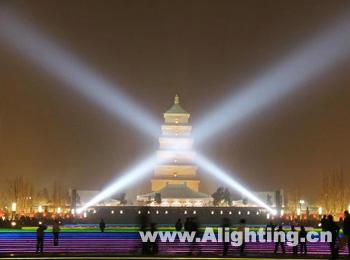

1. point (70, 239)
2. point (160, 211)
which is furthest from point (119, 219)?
point (70, 239)

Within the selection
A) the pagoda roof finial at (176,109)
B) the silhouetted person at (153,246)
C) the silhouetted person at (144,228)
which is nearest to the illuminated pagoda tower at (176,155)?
the pagoda roof finial at (176,109)

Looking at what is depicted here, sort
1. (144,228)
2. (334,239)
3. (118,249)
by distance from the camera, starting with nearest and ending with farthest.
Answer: (334,239), (144,228), (118,249)

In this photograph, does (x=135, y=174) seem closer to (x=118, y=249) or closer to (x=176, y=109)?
(x=176, y=109)

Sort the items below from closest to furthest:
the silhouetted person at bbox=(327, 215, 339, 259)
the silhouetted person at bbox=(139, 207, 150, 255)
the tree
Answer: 1. the silhouetted person at bbox=(327, 215, 339, 259)
2. the silhouetted person at bbox=(139, 207, 150, 255)
3. the tree

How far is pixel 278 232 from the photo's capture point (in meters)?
30.5

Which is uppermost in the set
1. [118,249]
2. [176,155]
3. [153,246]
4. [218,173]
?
[176,155]

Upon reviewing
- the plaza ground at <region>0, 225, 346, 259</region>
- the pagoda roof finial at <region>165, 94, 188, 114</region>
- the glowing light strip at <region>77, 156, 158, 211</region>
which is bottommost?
the plaza ground at <region>0, 225, 346, 259</region>

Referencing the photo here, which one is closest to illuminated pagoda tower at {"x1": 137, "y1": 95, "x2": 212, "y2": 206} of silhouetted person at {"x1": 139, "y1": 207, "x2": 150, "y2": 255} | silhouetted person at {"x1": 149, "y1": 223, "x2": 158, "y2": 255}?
silhouetted person at {"x1": 139, "y1": 207, "x2": 150, "y2": 255}

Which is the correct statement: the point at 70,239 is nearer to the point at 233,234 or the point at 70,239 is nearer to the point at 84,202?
the point at 233,234

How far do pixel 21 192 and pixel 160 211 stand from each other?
20521 mm

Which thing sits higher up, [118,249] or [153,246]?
[153,246]

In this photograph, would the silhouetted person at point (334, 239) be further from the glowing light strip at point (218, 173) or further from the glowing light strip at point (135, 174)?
the glowing light strip at point (135, 174)

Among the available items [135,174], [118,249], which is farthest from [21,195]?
[118,249]

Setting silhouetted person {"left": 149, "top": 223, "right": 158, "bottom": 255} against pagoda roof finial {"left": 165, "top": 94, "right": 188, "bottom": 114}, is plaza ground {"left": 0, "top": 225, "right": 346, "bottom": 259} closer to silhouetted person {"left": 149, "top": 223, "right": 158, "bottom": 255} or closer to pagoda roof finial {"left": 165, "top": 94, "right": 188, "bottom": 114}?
silhouetted person {"left": 149, "top": 223, "right": 158, "bottom": 255}
